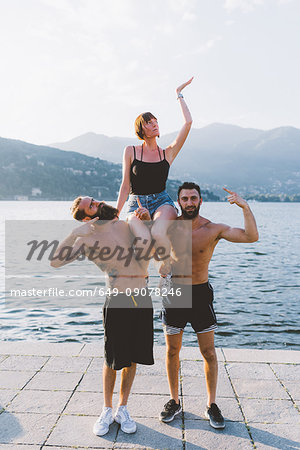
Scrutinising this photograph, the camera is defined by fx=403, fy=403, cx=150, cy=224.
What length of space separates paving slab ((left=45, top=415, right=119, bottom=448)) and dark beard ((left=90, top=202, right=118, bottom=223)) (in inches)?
84.0

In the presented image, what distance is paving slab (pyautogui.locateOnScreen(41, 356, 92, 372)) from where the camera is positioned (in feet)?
18.2

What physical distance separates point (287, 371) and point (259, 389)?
0.75m

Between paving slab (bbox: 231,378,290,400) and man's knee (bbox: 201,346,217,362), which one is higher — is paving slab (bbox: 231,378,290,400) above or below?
below

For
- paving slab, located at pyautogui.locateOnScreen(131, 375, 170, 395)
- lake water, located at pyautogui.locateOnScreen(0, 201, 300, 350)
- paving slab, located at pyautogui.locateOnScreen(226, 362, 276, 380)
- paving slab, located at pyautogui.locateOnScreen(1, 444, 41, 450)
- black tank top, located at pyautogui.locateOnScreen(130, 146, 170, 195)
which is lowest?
lake water, located at pyautogui.locateOnScreen(0, 201, 300, 350)

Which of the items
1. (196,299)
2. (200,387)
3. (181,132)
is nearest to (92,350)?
(200,387)

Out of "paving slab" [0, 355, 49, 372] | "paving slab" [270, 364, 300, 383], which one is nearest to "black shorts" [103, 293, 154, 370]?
"paving slab" [0, 355, 49, 372]

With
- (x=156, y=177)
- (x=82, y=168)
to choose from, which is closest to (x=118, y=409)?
(x=156, y=177)

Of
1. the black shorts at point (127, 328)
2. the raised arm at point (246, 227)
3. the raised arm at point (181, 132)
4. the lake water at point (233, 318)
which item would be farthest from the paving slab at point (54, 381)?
the lake water at point (233, 318)

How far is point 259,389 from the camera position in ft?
16.3

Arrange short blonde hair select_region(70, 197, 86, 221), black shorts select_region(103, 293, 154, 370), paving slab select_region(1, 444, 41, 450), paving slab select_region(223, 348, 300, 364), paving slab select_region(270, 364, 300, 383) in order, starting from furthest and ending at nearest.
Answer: paving slab select_region(223, 348, 300, 364), paving slab select_region(270, 364, 300, 383), black shorts select_region(103, 293, 154, 370), short blonde hair select_region(70, 197, 86, 221), paving slab select_region(1, 444, 41, 450)

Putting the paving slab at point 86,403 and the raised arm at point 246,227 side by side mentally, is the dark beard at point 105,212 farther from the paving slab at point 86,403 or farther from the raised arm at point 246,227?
the paving slab at point 86,403

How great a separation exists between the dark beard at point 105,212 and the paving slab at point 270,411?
8.51 ft

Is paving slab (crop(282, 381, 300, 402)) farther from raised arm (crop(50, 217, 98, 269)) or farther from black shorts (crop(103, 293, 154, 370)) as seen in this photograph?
raised arm (crop(50, 217, 98, 269))

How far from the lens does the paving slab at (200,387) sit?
16.0 feet
